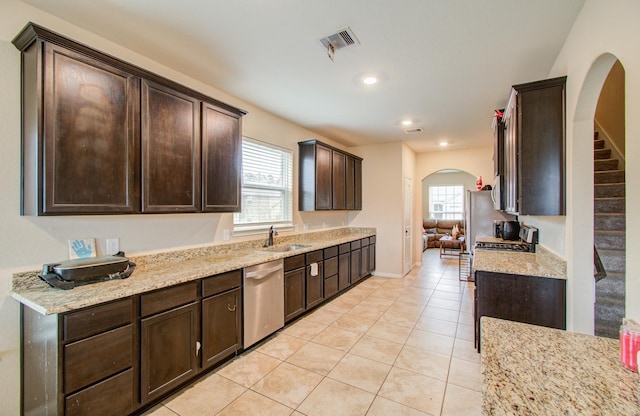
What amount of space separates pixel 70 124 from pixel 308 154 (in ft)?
10.0

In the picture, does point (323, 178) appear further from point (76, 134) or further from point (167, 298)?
point (76, 134)

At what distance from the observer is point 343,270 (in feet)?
15.3

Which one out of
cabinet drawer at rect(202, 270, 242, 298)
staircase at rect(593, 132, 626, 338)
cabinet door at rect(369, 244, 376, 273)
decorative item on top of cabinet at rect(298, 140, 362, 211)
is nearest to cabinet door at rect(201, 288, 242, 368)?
cabinet drawer at rect(202, 270, 242, 298)

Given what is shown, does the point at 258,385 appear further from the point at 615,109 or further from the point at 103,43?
the point at 615,109

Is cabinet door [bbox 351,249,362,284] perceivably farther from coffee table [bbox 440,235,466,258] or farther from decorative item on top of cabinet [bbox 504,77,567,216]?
coffee table [bbox 440,235,466,258]

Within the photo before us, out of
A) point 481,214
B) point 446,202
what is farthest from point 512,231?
point 446,202

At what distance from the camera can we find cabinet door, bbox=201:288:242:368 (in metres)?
2.36

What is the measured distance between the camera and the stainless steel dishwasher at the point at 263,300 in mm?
2746

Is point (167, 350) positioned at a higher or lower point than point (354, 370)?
higher

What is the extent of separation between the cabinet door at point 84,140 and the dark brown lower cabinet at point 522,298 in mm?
3023

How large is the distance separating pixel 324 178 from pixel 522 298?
10.1ft

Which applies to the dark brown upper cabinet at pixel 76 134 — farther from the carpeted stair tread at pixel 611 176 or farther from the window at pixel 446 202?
the window at pixel 446 202

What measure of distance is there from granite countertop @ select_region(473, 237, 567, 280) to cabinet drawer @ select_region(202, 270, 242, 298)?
2186mm

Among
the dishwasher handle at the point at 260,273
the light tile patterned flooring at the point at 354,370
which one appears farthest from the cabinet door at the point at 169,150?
the light tile patterned flooring at the point at 354,370
